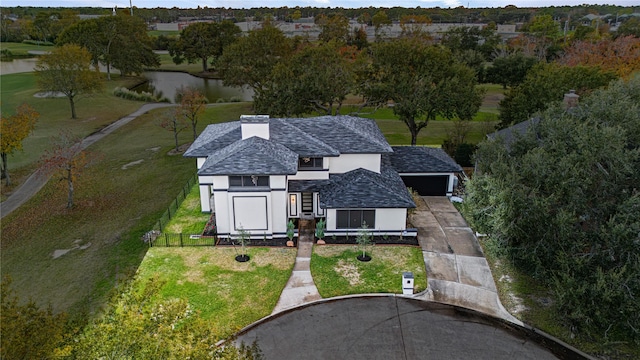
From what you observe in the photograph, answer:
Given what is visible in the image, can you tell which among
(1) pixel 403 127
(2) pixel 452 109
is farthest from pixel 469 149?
(1) pixel 403 127

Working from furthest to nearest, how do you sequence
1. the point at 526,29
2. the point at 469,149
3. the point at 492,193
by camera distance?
the point at 526,29
the point at 469,149
the point at 492,193

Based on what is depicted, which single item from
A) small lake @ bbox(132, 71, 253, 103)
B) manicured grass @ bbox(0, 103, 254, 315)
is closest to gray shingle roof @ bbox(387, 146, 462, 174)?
manicured grass @ bbox(0, 103, 254, 315)

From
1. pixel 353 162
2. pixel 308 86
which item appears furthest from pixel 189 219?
pixel 308 86

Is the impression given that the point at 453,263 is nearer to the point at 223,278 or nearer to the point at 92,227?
the point at 223,278

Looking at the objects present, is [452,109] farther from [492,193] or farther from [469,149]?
[492,193]

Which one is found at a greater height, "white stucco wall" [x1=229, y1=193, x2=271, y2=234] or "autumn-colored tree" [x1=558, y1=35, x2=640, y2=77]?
"autumn-colored tree" [x1=558, y1=35, x2=640, y2=77]

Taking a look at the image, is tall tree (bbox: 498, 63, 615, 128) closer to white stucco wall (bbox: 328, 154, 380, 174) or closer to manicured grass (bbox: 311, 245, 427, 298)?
white stucco wall (bbox: 328, 154, 380, 174)
